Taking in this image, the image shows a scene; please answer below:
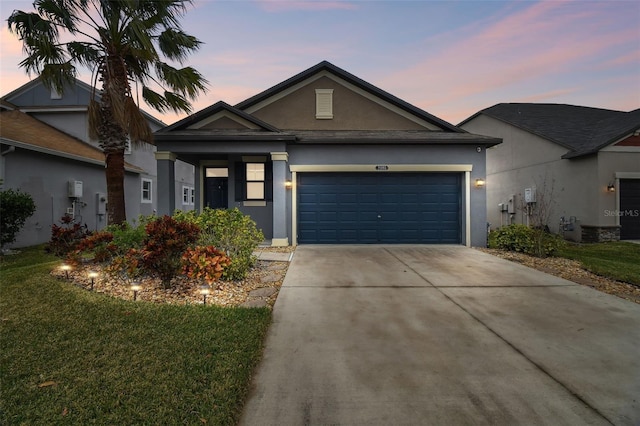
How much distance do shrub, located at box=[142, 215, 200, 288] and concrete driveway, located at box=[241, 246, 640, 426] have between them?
6.71 feet

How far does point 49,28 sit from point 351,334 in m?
10.7

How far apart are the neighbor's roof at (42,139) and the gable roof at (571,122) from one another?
882 inches

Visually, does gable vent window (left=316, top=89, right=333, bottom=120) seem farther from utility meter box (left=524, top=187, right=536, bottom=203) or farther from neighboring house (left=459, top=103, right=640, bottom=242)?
utility meter box (left=524, top=187, right=536, bottom=203)

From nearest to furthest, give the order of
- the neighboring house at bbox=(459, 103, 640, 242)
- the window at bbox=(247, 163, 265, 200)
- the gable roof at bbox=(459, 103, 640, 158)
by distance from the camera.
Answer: the window at bbox=(247, 163, 265, 200) → the neighboring house at bbox=(459, 103, 640, 242) → the gable roof at bbox=(459, 103, 640, 158)

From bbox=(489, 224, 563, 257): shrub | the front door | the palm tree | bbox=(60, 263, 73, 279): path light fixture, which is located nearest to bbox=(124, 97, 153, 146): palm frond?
the palm tree

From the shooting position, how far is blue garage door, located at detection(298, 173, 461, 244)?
1092cm

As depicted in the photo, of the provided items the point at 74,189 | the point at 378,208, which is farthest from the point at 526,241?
the point at 74,189

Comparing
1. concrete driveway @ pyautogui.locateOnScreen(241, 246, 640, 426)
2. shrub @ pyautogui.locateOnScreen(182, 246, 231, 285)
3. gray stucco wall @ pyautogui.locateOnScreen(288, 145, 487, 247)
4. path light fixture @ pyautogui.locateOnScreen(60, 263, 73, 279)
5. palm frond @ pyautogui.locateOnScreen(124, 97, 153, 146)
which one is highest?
palm frond @ pyautogui.locateOnScreen(124, 97, 153, 146)

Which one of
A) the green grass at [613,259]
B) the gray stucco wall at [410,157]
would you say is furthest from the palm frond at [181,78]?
the green grass at [613,259]

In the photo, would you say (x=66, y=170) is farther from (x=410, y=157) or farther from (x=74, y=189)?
(x=410, y=157)

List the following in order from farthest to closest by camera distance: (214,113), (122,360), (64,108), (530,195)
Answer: (64,108), (530,195), (214,113), (122,360)

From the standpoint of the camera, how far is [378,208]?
10930mm

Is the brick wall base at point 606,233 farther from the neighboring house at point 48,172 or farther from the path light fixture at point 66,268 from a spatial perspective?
the neighboring house at point 48,172

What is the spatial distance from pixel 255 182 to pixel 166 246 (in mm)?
6872
